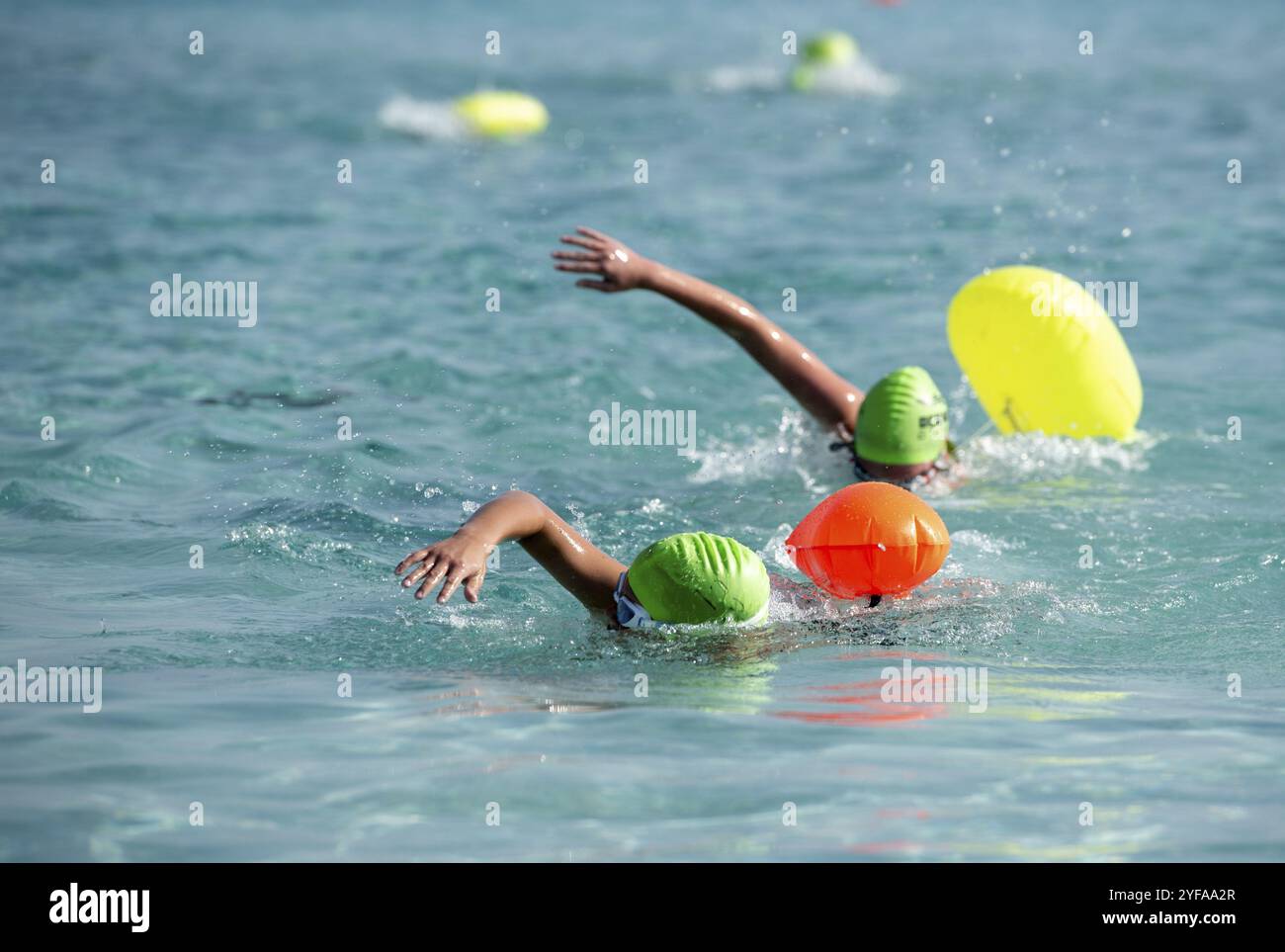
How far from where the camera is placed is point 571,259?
7.39m

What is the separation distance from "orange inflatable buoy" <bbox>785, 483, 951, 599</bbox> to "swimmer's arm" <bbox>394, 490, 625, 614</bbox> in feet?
2.80

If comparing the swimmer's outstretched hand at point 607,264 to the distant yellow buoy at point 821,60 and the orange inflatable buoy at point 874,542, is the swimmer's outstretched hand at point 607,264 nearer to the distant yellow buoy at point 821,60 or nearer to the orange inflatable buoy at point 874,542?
the orange inflatable buoy at point 874,542

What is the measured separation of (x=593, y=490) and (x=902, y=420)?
1.95 meters

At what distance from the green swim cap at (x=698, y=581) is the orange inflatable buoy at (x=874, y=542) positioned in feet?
1.49

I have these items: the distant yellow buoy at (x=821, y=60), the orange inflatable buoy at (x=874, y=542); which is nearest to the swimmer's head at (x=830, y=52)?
the distant yellow buoy at (x=821, y=60)

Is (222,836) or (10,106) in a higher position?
(10,106)

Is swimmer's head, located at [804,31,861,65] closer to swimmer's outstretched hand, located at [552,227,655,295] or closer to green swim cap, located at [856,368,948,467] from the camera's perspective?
green swim cap, located at [856,368,948,467]

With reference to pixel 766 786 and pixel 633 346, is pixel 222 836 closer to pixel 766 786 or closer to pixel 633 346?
pixel 766 786

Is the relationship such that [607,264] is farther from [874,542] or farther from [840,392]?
[874,542]

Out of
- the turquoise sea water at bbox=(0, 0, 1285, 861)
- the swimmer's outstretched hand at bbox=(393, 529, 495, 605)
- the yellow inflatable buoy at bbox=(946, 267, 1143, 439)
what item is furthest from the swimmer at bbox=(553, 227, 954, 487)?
the swimmer's outstretched hand at bbox=(393, 529, 495, 605)

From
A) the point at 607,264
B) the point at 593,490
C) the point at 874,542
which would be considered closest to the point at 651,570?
the point at 874,542
